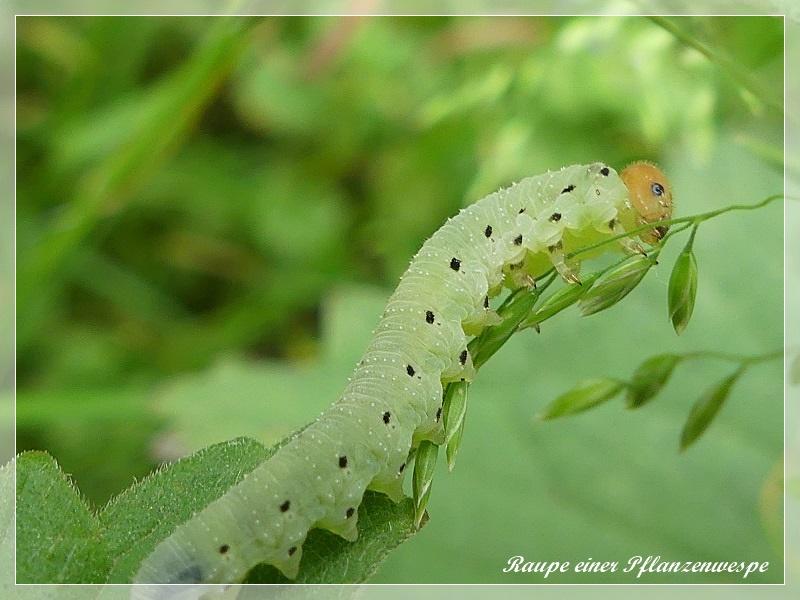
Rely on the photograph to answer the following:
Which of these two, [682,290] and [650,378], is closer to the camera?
[682,290]

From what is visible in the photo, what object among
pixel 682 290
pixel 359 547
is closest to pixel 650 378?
pixel 682 290

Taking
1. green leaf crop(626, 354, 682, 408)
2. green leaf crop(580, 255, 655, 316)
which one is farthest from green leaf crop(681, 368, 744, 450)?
green leaf crop(580, 255, 655, 316)

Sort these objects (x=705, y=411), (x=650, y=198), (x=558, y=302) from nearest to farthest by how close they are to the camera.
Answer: (x=558, y=302), (x=705, y=411), (x=650, y=198)

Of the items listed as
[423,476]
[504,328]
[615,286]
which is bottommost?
[423,476]

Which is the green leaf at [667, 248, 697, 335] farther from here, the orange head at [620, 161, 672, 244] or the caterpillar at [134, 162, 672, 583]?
the orange head at [620, 161, 672, 244]

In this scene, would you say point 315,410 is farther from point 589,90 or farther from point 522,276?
point 589,90

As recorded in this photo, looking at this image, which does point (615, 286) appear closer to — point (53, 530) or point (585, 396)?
point (585, 396)

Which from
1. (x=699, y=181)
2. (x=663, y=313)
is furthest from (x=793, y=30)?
(x=663, y=313)

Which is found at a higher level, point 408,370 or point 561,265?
point 561,265
